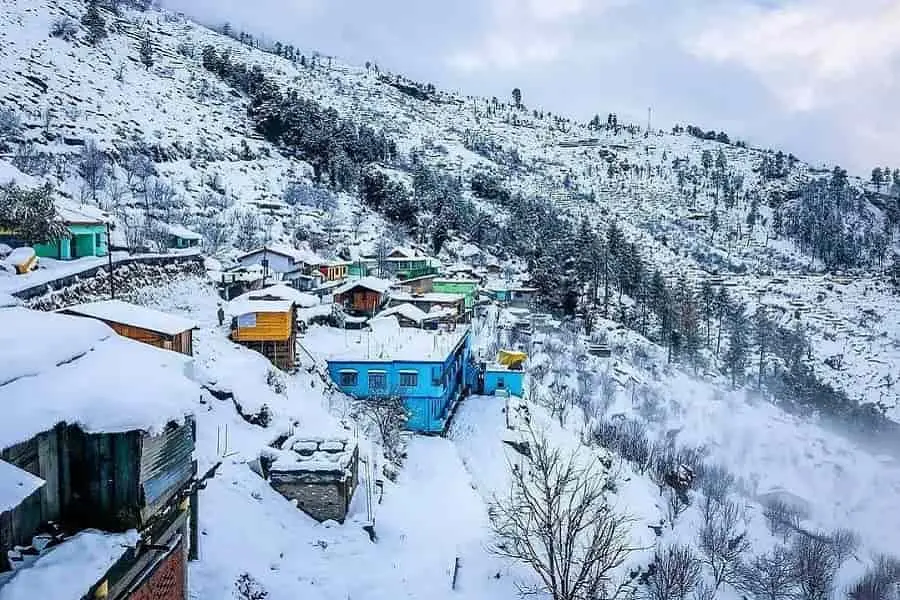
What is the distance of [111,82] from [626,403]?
57304 mm

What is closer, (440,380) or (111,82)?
(440,380)

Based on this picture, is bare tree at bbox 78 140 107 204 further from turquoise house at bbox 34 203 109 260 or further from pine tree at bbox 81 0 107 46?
pine tree at bbox 81 0 107 46

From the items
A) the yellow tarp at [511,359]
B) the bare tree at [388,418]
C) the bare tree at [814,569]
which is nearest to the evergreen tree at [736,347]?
the yellow tarp at [511,359]

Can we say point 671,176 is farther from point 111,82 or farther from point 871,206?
point 111,82

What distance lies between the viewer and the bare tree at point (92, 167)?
42.8m

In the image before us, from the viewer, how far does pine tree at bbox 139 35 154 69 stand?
2872 inches

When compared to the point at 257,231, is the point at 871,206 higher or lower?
higher

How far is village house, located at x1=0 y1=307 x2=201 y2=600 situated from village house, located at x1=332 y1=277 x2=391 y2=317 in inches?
1161

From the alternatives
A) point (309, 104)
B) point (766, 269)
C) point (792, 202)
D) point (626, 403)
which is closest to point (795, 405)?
point (626, 403)

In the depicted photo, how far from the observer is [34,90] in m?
51.5

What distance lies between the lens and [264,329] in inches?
840

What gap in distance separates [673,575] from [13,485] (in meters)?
18.0

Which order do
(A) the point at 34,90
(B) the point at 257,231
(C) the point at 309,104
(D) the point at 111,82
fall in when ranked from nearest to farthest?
(B) the point at 257,231, (A) the point at 34,90, (D) the point at 111,82, (C) the point at 309,104

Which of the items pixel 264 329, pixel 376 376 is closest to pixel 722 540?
pixel 376 376
